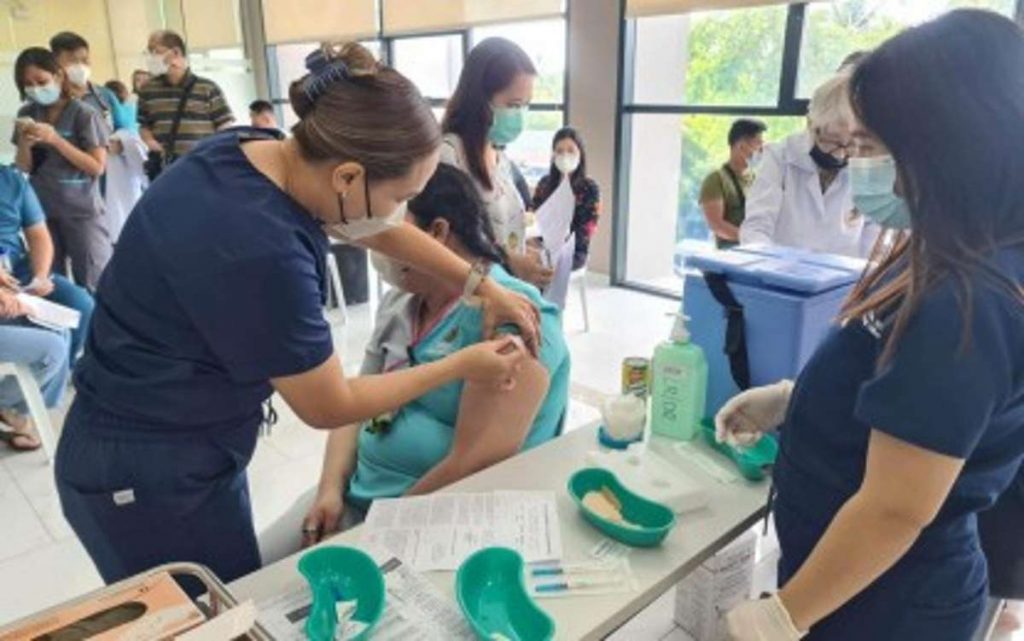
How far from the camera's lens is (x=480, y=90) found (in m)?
2.10

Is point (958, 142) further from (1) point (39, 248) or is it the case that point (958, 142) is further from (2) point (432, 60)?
(2) point (432, 60)

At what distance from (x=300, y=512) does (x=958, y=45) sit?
4.41 feet

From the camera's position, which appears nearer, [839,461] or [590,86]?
[839,461]

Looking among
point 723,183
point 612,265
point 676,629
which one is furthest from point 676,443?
point 612,265

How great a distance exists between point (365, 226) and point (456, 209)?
304 millimetres

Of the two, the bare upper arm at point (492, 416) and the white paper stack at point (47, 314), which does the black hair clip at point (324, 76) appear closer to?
the bare upper arm at point (492, 416)

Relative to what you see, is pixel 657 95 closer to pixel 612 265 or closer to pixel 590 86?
pixel 590 86

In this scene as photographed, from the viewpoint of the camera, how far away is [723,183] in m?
3.27

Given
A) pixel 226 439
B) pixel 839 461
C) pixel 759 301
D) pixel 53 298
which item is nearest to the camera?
pixel 839 461

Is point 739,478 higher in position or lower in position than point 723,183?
lower

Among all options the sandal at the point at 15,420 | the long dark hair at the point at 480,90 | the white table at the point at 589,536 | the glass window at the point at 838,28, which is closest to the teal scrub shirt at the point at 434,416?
the white table at the point at 589,536

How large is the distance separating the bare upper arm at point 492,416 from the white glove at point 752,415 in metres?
0.32

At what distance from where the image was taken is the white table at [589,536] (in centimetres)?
87

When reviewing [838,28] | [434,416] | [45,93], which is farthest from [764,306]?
[45,93]
